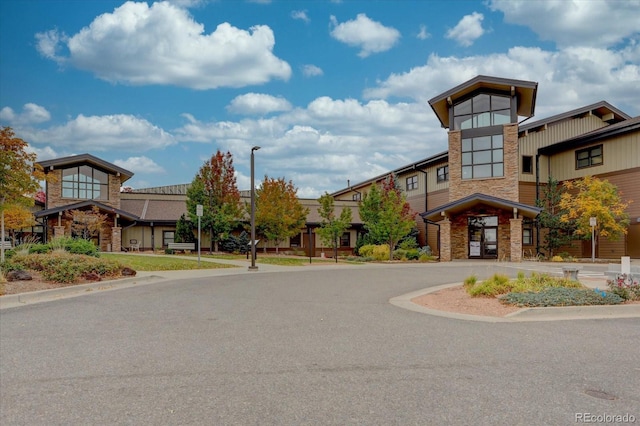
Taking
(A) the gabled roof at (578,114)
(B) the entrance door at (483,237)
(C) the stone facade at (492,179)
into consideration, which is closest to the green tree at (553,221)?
(C) the stone facade at (492,179)

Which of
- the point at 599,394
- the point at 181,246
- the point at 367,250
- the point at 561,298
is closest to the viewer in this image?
the point at 599,394

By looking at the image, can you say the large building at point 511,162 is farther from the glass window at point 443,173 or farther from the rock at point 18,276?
the rock at point 18,276

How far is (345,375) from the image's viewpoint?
5.45 metres

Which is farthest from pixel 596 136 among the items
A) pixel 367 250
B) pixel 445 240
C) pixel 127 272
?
pixel 127 272

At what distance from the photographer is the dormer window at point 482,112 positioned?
3128 cm

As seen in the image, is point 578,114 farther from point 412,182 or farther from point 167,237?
point 167,237

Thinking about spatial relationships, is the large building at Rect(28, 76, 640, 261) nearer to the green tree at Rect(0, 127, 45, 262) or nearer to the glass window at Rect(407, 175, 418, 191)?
the glass window at Rect(407, 175, 418, 191)

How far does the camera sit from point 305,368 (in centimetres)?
572

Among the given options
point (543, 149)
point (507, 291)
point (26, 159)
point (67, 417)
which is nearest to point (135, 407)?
point (67, 417)

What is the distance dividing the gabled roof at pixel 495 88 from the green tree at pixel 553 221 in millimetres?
5369

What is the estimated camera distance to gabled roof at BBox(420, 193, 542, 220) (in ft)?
94.4

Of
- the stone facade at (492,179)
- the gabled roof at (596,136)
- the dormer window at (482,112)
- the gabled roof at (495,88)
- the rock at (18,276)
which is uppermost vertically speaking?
the gabled roof at (495,88)

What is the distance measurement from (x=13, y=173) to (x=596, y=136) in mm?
31427

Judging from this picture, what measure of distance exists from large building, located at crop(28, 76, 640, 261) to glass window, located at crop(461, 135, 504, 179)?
6 cm
